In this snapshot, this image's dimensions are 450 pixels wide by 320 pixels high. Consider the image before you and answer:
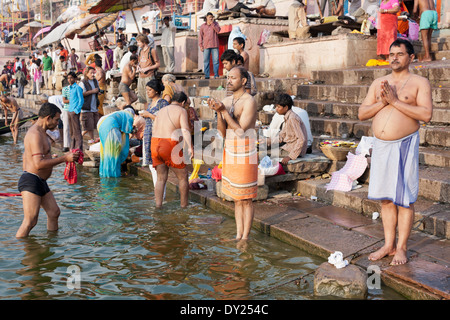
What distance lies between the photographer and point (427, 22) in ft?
30.2

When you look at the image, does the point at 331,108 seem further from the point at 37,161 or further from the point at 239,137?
the point at 37,161

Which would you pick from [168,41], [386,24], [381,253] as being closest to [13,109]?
[168,41]

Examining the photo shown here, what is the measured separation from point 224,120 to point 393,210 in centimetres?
193

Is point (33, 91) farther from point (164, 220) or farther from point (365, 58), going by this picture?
point (164, 220)

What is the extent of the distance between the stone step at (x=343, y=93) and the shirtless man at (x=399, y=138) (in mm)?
3896

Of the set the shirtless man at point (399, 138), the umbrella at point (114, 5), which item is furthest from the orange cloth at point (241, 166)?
the umbrella at point (114, 5)

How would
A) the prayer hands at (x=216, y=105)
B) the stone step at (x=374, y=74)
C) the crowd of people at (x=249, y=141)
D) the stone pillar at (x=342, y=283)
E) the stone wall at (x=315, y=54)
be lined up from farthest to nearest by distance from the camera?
1. the stone wall at (x=315, y=54)
2. the stone step at (x=374, y=74)
3. the prayer hands at (x=216, y=105)
4. the crowd of people at (x=249, y=141)
5. the stone pillar at (x=342, y=283)

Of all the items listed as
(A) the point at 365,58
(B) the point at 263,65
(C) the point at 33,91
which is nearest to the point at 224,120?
(A) the point at 365,58

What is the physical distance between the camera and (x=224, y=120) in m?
5.09

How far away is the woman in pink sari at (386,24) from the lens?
974cm

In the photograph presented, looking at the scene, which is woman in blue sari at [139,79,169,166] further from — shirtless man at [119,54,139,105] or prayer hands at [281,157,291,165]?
shirtless man at [119,54,139,105]

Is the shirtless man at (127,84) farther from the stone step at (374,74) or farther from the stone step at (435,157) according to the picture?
the stone step at (435,157)

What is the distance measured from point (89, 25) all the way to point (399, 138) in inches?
931
